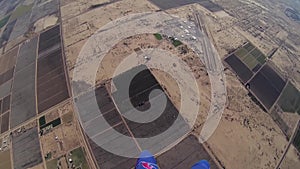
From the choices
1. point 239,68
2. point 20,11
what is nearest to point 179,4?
point 239,68

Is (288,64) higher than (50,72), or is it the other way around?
(50,72)

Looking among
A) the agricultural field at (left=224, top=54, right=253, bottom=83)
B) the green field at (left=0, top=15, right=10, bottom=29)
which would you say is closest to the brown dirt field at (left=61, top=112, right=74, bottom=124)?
the agricultural field at (left=224, top=54, right=253, bottom=83)

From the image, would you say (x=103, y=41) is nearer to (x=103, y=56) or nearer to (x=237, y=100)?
(x=103, y=56)

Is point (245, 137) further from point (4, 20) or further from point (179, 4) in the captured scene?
point (4, 20)

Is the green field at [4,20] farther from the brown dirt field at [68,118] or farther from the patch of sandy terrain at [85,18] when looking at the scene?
the brown dirt field at [68,118]

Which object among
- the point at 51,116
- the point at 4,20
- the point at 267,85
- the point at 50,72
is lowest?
the point at 267,85

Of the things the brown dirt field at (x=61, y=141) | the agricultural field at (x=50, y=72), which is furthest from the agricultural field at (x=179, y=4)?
the brown dirt field at (x=61, y=141)
